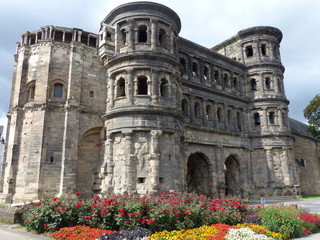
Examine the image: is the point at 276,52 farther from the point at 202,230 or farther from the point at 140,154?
the point at 202,230

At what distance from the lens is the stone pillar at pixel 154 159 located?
17172 millimetres

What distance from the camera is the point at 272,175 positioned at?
27.4 meters

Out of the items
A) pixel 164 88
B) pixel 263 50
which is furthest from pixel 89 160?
pixel 263 50

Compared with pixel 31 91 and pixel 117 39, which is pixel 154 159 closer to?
pixel 117 39

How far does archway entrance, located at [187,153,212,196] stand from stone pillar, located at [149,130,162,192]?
7.48 m

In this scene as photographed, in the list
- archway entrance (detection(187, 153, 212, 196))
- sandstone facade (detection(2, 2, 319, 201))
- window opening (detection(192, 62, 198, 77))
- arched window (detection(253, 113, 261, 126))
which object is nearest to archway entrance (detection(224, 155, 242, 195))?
sandstone facade (detection(2, 2, 319, 201))

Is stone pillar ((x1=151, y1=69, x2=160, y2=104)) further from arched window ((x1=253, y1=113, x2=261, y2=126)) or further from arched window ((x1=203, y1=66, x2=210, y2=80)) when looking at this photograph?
arched window ((x1=253, y1=113, x2=261, y2=126))

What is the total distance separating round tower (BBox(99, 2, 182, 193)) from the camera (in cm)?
1770

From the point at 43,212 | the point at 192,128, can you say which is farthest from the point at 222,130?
the point at 43,212

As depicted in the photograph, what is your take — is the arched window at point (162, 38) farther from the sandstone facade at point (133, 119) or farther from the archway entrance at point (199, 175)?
the archway entrance at point (199, 175)

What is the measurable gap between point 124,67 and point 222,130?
38.0 feet

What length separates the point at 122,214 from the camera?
947 cm

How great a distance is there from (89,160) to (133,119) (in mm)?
5840

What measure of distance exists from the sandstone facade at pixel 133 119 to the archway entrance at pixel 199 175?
0.09 metres
